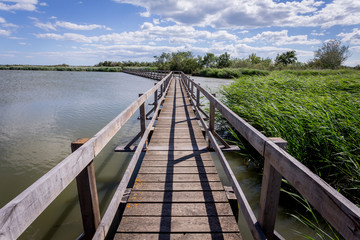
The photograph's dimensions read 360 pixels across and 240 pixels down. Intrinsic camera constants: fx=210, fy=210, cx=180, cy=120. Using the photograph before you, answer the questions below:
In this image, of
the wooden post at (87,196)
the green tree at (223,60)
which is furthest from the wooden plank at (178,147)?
the green tree at (223,60)

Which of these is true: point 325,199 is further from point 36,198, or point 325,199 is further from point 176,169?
point 176,169

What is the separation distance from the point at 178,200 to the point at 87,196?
1.22 metres

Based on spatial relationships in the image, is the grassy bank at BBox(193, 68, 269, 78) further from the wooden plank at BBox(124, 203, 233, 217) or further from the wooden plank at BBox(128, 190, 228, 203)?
the wooden plank at BBox(124, 203, 233, 217)

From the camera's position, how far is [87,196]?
169 cm

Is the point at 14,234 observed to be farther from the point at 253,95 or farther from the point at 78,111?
the point at 78,111

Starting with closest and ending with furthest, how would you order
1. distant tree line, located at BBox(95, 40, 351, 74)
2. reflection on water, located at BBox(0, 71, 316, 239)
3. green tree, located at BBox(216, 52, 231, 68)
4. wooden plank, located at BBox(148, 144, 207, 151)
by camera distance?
reflection on water, located at BBox(0, 71, 316, 239) < wooden plank, located at BBox(148, 144, 207, 151) < distant tree line, located at BBox(95, 40, 351, 74) < green tree, located at BBox(216, 52, 231, 68)

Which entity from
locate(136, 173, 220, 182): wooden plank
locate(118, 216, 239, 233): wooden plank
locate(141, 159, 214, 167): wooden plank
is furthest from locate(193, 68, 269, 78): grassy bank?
locate(118, 216, 239, 233): wooden plank

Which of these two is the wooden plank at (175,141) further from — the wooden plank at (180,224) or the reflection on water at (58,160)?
the wooden plank at (180,224)

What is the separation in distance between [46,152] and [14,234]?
6.45m

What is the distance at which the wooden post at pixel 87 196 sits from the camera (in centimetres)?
164

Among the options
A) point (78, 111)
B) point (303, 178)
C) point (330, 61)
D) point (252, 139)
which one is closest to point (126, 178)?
point (252, 139)

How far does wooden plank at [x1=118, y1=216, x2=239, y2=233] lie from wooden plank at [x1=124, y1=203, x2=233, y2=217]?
63 mm

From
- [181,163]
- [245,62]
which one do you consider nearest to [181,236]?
[181,163]

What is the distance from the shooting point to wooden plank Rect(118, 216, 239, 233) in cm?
212
